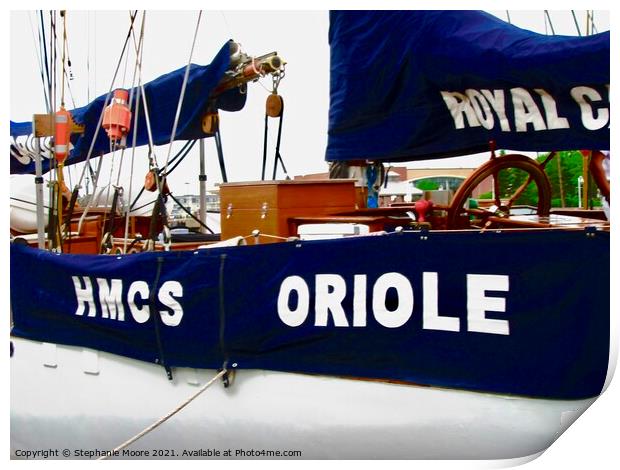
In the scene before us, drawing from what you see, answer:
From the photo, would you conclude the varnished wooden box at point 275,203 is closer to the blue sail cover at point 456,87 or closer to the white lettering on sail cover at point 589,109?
the blue sail cover at point 456,87

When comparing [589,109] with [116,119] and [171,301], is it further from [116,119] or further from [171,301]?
[116,119]

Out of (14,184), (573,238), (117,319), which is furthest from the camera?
(14,184)

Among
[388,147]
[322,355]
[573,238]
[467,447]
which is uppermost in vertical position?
[388,147]

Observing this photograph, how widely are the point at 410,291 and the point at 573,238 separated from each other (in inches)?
32.6

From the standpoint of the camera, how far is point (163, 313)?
179 inches

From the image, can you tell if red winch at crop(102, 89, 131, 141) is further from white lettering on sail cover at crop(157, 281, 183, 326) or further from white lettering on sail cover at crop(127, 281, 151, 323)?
white lettering on sail cover at crop(157, 281, 183, 326)

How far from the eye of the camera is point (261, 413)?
13.9ft

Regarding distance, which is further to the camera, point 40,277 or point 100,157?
point 100,157

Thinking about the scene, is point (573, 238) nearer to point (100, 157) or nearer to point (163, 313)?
point (163, 313)

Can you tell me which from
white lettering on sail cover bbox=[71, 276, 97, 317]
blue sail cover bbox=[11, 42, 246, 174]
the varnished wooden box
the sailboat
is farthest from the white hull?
blue sail cover bbox=[11, 42, 246, 174]

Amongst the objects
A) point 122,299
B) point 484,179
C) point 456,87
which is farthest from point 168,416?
point 456,87

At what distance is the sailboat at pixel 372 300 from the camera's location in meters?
3.51

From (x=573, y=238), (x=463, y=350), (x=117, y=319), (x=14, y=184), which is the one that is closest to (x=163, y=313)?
(x=117, y=319)

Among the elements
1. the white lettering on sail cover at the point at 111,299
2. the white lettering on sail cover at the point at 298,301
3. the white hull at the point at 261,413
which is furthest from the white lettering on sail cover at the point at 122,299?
the white lettering on sail cover at the point at 298,301
